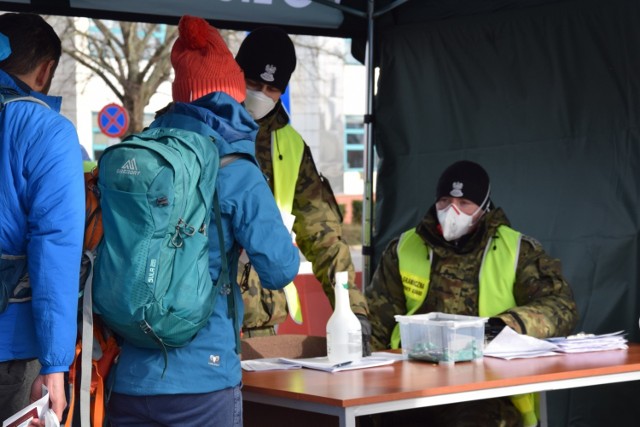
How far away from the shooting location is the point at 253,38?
450 cm

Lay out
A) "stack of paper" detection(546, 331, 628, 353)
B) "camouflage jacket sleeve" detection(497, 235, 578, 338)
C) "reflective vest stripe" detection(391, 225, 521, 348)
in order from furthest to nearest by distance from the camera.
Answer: "reflective vest stripe" detection(391, 225, 521, 348) → "camouflage jacket sleeve" detection(497, 235, 578, 338) → "stack of paper" detection(546, 331, 628, 353)

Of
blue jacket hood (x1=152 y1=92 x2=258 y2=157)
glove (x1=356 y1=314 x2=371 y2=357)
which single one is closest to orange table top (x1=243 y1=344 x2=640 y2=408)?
glove (x1=356 y1=314 x2=371 y2=357)

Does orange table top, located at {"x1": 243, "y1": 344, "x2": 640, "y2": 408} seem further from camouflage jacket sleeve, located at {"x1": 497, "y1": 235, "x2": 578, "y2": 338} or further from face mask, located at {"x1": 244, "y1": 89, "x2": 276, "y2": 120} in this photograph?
face mask, located at {"x1": 244, "y1": 89, "x2": 276, "y2": 120}

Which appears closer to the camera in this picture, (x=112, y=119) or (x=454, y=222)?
(x=454, y=222)

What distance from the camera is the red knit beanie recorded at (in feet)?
10.6

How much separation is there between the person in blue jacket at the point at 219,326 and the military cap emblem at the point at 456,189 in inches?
68.8

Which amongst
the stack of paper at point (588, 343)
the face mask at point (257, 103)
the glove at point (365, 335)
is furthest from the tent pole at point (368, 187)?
the glove at point (365, 335)

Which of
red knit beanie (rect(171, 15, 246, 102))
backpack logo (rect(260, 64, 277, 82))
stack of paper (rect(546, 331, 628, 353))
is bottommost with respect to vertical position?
stack of paper (rect(546, 331, 628, 353))

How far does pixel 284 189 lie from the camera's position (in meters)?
4.50

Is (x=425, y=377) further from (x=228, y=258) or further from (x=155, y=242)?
(x=155, y=242)

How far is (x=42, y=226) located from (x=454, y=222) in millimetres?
2334

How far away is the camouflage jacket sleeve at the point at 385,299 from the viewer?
485 centimetres

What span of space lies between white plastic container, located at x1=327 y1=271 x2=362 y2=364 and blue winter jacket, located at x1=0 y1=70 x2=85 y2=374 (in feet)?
4.02

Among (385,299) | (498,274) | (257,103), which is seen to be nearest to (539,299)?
(498,274)
